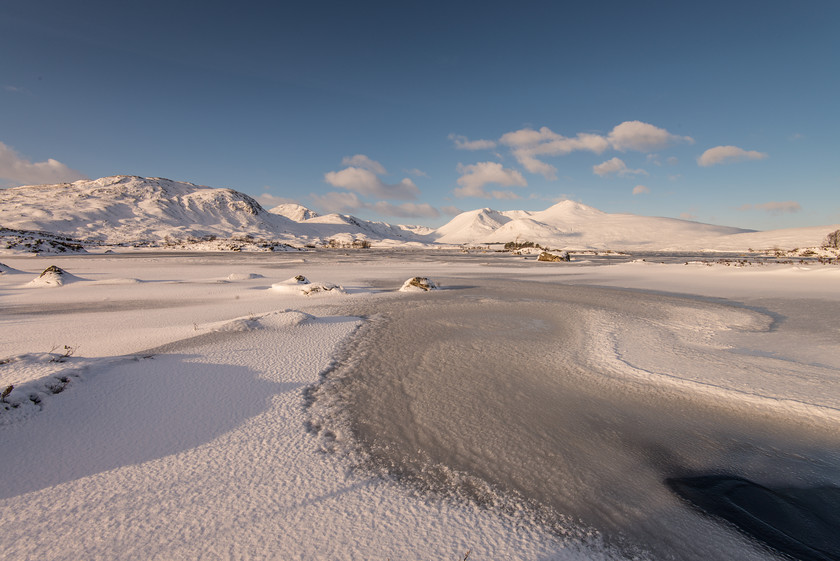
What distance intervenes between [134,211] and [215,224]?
2062 centimetres

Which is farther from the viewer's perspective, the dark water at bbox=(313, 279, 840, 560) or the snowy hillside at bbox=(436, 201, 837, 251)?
the snowy hillside at bbox=(436, 201, 837, 251)

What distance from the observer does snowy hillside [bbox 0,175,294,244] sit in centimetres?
8244

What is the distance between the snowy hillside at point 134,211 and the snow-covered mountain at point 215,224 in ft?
0.64

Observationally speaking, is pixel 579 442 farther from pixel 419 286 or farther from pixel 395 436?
pixel 419 286

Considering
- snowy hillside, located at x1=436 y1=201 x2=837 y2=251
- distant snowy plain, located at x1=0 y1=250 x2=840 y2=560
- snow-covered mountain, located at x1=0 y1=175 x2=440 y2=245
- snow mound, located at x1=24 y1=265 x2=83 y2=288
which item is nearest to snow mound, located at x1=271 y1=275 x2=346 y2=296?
distant snowy plain, located at x1=0 y1=250 x2=840 y2=560

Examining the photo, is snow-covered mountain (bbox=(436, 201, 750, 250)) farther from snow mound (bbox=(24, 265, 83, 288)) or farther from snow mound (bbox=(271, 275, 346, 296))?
snow mound (bbox=(24, 265, 83, 288))

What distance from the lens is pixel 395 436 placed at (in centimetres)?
373

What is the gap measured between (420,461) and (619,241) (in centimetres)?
11707

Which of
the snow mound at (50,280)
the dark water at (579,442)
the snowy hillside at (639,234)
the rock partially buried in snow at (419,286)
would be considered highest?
the snowy hillside at (639,234)

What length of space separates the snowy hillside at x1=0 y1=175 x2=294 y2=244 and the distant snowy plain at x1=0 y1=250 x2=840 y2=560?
94.5 meters

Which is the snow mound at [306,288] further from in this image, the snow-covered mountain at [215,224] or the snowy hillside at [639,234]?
the snowy hillside at [639,234]

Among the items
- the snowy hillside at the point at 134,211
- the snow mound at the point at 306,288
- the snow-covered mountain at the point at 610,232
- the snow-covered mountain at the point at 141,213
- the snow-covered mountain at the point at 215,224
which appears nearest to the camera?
the snow mound at the point at 306,288

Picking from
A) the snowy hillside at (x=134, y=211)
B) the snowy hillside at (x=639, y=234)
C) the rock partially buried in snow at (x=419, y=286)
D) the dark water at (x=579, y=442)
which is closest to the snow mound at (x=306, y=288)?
the rock partially buried in snow at (x=419, y=286)

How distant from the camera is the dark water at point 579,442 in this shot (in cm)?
264
